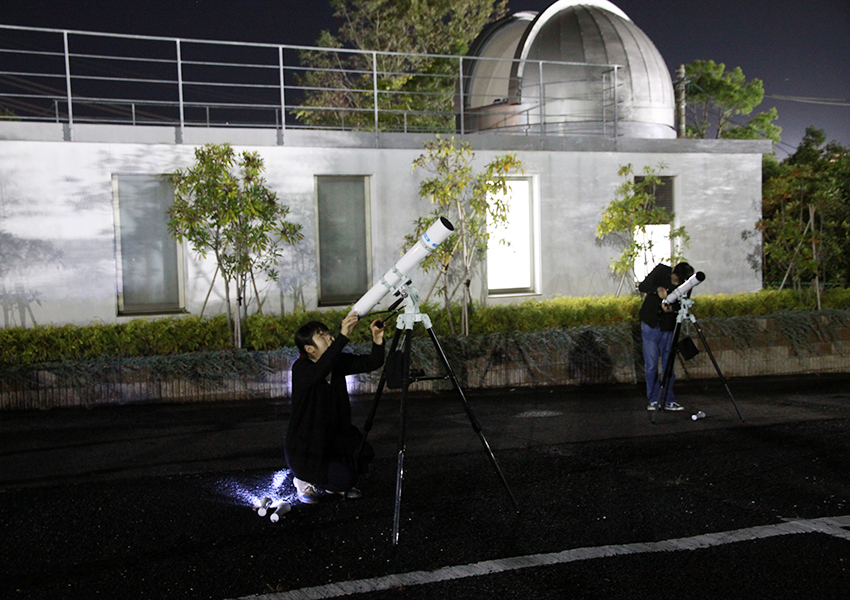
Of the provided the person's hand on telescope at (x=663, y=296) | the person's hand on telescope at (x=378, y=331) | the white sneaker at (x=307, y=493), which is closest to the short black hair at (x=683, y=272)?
the person's hand on telescope at (x=663, y=296)

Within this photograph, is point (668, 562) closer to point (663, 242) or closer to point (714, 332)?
point (714, 332)

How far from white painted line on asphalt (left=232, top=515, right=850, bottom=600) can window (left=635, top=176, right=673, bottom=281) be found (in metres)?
9.40

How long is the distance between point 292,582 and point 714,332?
28.1ft

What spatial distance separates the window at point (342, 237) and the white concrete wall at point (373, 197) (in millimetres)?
292

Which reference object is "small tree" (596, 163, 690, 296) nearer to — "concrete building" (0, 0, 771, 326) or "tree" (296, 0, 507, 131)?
"concrete building" (0, 0, 771, 326)

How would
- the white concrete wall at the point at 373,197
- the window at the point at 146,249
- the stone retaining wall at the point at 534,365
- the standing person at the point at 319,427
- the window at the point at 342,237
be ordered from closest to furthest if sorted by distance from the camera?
the standing person at the point at 319,427 → the stone retaining wall at the point at 534,365 → the white concrete wall at the point at 373,197 → the window at the point at 146,249 → the window at the point at 342,237

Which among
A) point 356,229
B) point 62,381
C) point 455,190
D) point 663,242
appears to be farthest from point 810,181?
point 62,381

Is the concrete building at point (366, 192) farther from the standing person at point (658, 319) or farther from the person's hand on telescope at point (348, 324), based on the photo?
the person's hand on telescope at point (348, 324)

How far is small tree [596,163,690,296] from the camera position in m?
13.1

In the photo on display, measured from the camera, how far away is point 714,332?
11.0 meters

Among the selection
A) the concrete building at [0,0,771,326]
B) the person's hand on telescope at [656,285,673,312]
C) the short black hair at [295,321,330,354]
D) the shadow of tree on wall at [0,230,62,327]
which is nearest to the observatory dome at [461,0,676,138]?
the concrete building at [0,0,771,326]

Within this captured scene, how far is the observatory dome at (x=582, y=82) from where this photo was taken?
15.4m

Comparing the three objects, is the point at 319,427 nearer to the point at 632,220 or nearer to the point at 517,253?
the point at 517,253

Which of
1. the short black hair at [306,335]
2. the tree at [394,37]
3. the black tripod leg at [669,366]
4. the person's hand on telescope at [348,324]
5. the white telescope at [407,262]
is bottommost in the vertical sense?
the black tripod leg at [669,366]
